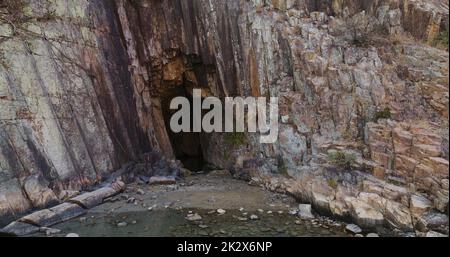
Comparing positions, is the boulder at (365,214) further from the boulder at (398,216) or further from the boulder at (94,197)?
the boulder at (94,197)

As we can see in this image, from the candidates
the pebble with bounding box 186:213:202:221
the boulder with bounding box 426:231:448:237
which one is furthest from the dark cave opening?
the boulder with bounding box 426:231:448:237

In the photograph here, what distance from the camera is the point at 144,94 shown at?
17672 millimetres

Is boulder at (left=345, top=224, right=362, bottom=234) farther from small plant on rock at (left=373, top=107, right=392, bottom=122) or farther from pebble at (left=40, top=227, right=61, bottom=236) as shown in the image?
pebble at (left=40, top=227, right=61, bottom=236)

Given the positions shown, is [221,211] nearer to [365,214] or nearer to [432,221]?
[365,214]

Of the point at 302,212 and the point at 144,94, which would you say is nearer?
the point at 302,212

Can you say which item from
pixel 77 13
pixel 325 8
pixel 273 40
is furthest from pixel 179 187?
pixel 325 8

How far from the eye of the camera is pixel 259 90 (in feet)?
49.1

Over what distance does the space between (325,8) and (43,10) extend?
1055 cm

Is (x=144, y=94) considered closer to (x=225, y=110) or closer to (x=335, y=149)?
(x=225, y=110)

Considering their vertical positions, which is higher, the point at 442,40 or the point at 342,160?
the point at 442,40

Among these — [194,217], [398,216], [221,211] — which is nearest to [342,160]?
[398,216]

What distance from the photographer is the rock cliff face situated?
10.3 m

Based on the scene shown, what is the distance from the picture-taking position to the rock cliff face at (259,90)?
10.3 m
